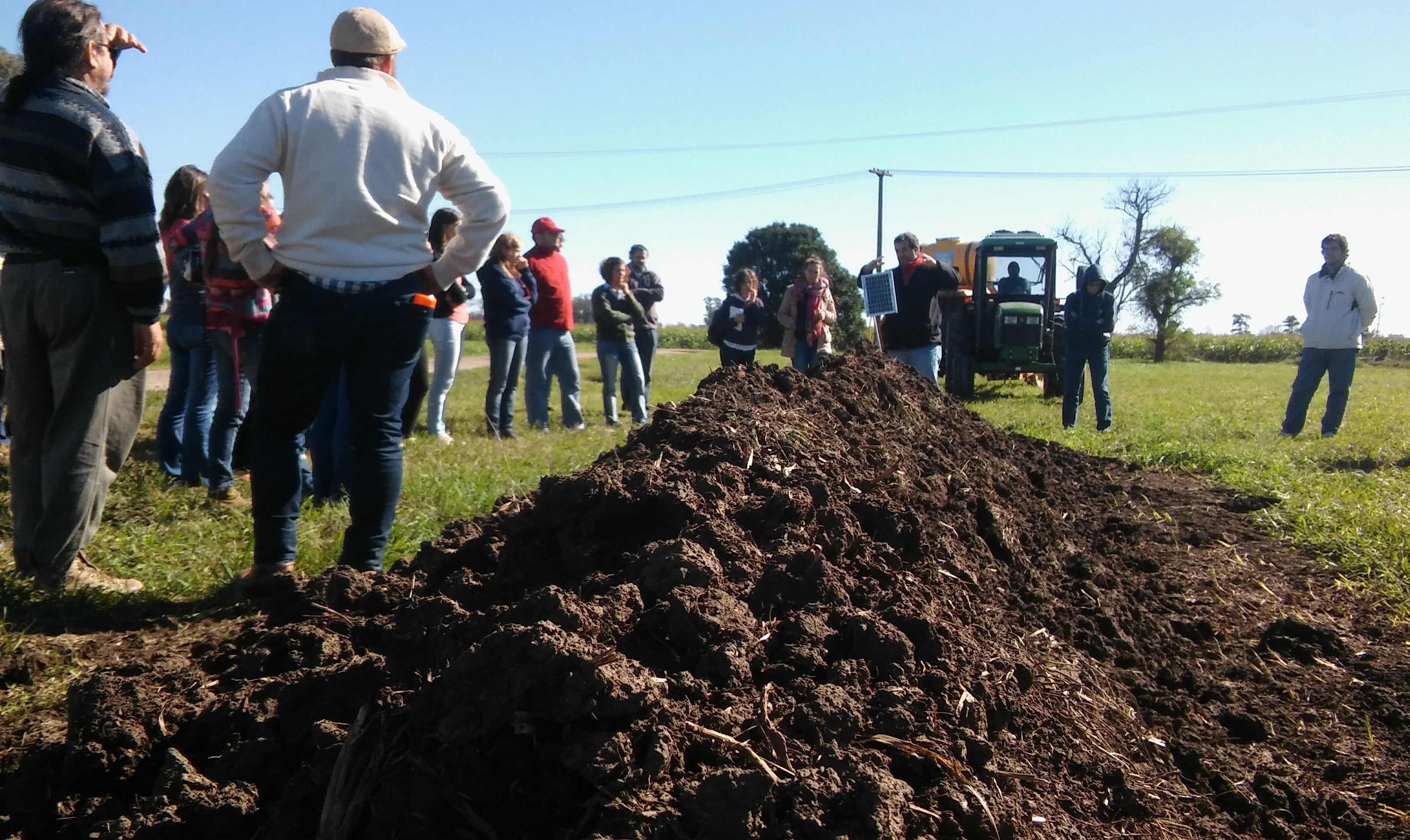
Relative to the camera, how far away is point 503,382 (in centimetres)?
869

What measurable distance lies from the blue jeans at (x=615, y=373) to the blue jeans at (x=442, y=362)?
1872mm

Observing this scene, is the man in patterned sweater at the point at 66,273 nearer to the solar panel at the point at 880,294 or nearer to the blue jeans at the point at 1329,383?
the solar panel at the point at 880,294

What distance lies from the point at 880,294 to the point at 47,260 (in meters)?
6.50

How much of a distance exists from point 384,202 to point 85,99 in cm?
112

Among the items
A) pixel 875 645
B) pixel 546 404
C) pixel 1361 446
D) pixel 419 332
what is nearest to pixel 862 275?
pixel 546 404

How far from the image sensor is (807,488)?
10.1 ft

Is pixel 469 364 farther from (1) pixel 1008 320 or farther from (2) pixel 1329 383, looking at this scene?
(2) pixel 1329 383

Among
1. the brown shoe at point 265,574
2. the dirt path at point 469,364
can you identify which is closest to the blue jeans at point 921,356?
the dirt path at point 469,364

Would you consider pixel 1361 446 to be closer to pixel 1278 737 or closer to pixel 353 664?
pixel 1278 737

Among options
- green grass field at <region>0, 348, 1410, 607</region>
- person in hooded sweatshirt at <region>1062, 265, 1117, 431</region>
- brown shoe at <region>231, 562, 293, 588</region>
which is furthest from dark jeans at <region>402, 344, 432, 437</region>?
person in hooded sweatshirt at <region>1062, 265, 1117, 431</region>

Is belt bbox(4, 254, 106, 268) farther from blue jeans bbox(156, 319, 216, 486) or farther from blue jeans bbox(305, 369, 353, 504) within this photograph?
blue jeans bbox(156, 319, 216, 486)

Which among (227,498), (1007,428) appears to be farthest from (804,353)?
(227,498)

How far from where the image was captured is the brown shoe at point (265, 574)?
3506 millimetres

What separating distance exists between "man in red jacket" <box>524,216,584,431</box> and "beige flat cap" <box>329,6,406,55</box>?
553 cm
